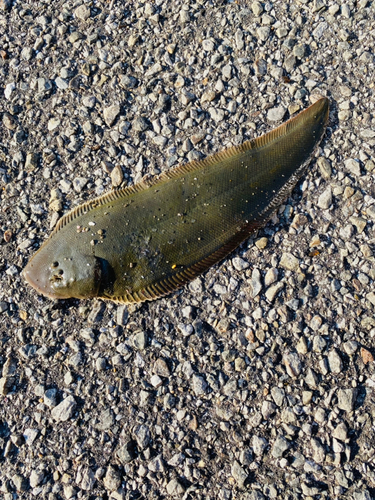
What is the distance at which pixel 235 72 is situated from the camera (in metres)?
3.65

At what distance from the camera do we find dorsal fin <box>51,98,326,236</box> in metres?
3.22

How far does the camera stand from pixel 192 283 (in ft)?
10.4

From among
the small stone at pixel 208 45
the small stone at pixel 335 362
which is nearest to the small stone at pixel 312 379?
the small stone at pixel 335 362

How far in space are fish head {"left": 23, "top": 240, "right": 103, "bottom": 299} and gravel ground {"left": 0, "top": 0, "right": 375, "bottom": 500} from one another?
0.61ft

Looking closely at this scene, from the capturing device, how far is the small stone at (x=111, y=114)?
11.7 feet

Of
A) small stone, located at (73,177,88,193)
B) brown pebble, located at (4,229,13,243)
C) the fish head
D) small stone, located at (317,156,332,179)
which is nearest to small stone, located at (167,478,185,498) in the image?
the fish head

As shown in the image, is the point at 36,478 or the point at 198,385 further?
the point at 198,385

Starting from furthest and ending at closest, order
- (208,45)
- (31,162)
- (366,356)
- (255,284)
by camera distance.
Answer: (208,45), (31,162), (255,284), (366,356)

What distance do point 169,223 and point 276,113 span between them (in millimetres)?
1312

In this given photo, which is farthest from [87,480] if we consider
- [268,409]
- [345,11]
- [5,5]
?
[345,11]

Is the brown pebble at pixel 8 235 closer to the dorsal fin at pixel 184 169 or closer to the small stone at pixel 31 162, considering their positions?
the dorsal fin at pixel 184 169

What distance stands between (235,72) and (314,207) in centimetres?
133

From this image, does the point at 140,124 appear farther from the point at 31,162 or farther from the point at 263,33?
the point at 263,33

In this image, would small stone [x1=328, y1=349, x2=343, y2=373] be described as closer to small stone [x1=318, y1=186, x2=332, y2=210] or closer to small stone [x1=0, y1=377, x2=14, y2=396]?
small stone [x1=318, y1=186, x2=332, y2=210]
